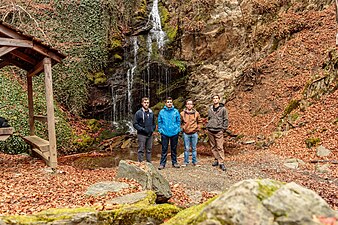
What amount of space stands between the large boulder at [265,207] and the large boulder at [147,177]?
3225 millimetres

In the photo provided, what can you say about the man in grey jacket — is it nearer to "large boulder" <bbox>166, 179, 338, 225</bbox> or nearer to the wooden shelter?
the wooden shelter

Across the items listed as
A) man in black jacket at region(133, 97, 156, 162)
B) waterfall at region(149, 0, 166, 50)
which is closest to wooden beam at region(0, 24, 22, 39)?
man in black jacket at region(133, 97, 156, 162)

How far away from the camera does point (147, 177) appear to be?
18.6 ft

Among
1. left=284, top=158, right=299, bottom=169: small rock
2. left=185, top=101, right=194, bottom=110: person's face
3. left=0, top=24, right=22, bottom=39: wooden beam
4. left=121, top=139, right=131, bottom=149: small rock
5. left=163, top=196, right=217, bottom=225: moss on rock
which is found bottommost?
left=121, top=139, right=131, bottom=149: small rock

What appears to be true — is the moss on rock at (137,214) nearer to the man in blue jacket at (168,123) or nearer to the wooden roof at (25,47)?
the man in blue jacket at (168,123)

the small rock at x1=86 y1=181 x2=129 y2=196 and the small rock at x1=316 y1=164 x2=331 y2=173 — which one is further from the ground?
the small rock at x1=86 y1=181 x2=129 y2=196

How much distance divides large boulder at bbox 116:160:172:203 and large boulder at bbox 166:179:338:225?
3225mm

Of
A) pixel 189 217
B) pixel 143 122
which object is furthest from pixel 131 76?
pixel 189 217

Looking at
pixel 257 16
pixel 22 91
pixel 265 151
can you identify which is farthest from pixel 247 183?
pixel 257 16

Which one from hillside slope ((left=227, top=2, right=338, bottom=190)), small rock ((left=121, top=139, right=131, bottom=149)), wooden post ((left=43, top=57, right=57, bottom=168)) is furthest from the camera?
small rock ((left=121, top=139, right=131, bottom=149))

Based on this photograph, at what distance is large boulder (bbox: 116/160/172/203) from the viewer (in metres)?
5.61

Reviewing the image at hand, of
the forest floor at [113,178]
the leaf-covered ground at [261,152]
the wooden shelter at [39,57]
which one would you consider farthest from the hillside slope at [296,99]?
the wooden shelter at [39,57]

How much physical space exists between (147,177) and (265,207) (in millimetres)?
3641

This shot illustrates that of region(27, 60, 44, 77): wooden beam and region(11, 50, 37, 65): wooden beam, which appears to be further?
region(11, 50, 37, 65): wooden beam
